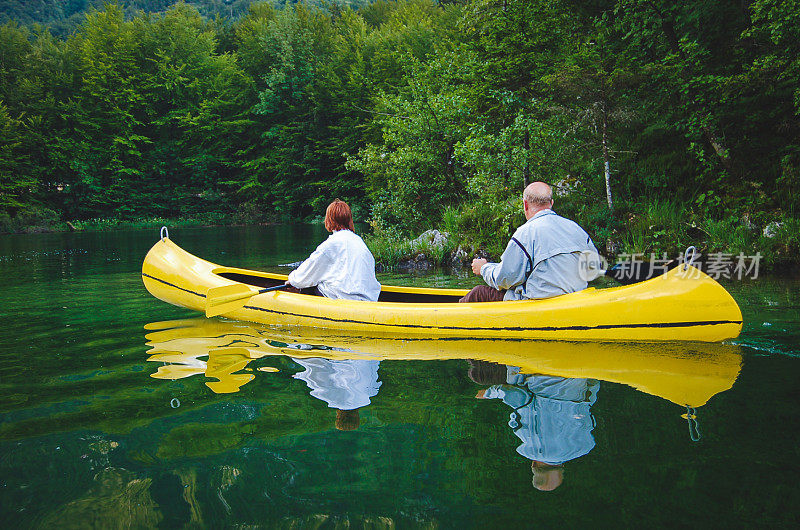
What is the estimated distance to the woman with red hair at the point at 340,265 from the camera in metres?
5.04

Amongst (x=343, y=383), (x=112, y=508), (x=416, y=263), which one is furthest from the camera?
(x=416, y=263)

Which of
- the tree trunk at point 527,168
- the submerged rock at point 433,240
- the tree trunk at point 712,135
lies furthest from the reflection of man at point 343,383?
the tree trunk at point 712,135

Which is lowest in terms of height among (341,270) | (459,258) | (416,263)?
(416,263)

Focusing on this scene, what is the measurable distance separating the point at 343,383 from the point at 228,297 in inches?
86.3

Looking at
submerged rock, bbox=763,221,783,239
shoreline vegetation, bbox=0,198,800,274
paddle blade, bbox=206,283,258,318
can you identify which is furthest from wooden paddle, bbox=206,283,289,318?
submerged rock, bbox=763,221,783,239

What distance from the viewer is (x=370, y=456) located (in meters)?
2.45

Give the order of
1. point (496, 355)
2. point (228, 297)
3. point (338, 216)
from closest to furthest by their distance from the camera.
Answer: point (496, 355) < point (338, 216) < point (228, 297)

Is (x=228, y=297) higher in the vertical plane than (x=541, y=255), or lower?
lower

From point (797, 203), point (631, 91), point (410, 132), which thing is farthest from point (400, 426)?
point (410, 132)

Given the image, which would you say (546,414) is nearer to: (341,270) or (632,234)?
(341,270)

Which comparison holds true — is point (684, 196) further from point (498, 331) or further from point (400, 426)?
point (400, 426)

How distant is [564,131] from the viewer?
1081 centimetres

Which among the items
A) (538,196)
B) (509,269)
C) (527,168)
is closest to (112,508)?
(509,269)

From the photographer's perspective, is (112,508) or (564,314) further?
(564,314)
